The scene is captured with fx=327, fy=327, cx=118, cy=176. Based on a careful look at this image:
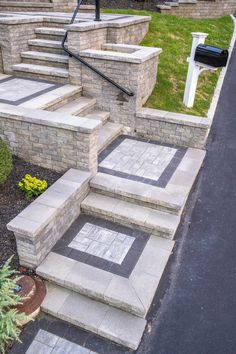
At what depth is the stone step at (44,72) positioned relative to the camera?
26.1 feet

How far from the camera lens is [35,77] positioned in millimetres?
8258

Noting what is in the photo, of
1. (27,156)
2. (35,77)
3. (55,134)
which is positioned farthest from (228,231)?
(35,77)

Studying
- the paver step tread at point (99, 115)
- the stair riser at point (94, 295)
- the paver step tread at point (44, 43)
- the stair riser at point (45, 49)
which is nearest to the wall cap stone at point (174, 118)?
the paver step tread at point (99, 115)

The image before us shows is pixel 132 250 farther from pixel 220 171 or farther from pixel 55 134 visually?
pixel 220 171

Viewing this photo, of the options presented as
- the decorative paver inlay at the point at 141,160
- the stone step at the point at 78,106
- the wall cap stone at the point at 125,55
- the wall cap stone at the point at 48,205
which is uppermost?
the wall cap stone at the point at 125,55

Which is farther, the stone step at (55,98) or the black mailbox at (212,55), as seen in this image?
the black mailbox at (212,55)

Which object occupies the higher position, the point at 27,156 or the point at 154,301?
the point at 27,156

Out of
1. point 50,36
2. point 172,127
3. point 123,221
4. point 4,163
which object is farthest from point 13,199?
point 50,36

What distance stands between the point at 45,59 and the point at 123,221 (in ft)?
17.0

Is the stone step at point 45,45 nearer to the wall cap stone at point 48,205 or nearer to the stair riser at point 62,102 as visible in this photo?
the stair riser at point 62,102

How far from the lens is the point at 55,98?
6.83 meters

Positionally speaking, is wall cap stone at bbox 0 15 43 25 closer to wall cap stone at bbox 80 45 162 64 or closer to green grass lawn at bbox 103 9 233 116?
wall cap stone at bbox 80 45 162 64

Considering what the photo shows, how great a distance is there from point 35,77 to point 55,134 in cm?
346

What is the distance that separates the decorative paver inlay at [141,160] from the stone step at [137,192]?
0.87ft
